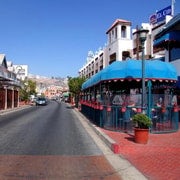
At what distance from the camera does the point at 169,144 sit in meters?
12.9

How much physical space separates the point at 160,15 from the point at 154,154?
35.8 metres

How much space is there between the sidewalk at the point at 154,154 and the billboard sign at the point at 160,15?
30.6 metres

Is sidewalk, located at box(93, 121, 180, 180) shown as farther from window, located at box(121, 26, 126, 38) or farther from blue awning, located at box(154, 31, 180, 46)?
window, located at box(121, 26, 126, 38)

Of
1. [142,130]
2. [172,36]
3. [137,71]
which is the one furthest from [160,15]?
[142,130]

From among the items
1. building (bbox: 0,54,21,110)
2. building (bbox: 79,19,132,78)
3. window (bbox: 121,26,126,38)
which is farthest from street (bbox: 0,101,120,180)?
window (bbox: 121,26,126,38)

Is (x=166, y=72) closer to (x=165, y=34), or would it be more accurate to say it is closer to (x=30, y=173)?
(x=165, y=34)

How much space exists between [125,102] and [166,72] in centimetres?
271

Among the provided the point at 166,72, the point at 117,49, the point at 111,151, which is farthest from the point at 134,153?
the point at 117,49

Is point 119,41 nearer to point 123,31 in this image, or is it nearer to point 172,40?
point 123,31

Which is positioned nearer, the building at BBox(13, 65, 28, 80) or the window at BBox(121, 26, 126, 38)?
the window at BBox(121, 26, 126, 38)

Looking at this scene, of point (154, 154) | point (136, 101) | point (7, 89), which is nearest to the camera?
point (154, 154)

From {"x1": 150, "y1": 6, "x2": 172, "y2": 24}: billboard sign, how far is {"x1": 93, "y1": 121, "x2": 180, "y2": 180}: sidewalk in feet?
100

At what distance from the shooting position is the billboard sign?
142ft

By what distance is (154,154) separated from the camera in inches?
431
